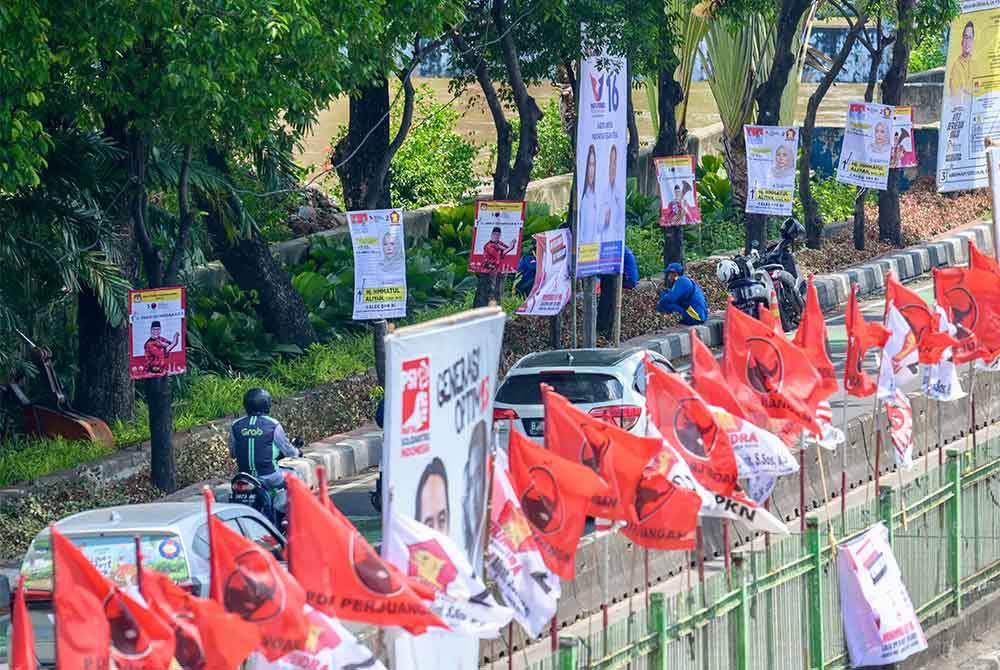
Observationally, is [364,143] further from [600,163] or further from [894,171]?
[894,171]

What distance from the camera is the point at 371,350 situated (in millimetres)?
23125

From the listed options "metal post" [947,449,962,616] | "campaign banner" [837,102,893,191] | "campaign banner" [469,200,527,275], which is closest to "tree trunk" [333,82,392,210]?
"campaign banner" [469,200,527,275]

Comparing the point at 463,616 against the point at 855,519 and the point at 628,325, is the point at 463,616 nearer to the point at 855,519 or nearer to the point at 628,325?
the point at 855,519

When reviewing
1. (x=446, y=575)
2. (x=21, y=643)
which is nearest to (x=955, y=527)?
(x=446, y=575)

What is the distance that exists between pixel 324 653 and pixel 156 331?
8.44 metres

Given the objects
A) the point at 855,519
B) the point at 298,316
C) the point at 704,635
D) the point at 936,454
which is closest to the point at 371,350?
the point at 298,316

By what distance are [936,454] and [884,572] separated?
250 inches

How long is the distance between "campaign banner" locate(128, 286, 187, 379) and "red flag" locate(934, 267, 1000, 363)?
6609 mm

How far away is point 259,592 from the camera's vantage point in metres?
8.42

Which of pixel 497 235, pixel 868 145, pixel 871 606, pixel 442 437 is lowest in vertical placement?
pixel 871 606

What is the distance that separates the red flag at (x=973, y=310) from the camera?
57.7 ft

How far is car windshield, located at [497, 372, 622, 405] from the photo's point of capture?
16.2m

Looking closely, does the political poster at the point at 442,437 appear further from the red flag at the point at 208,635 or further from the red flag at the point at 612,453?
the red flag at the point at 612,453

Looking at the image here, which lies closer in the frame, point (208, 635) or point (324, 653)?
point (208, 635)
